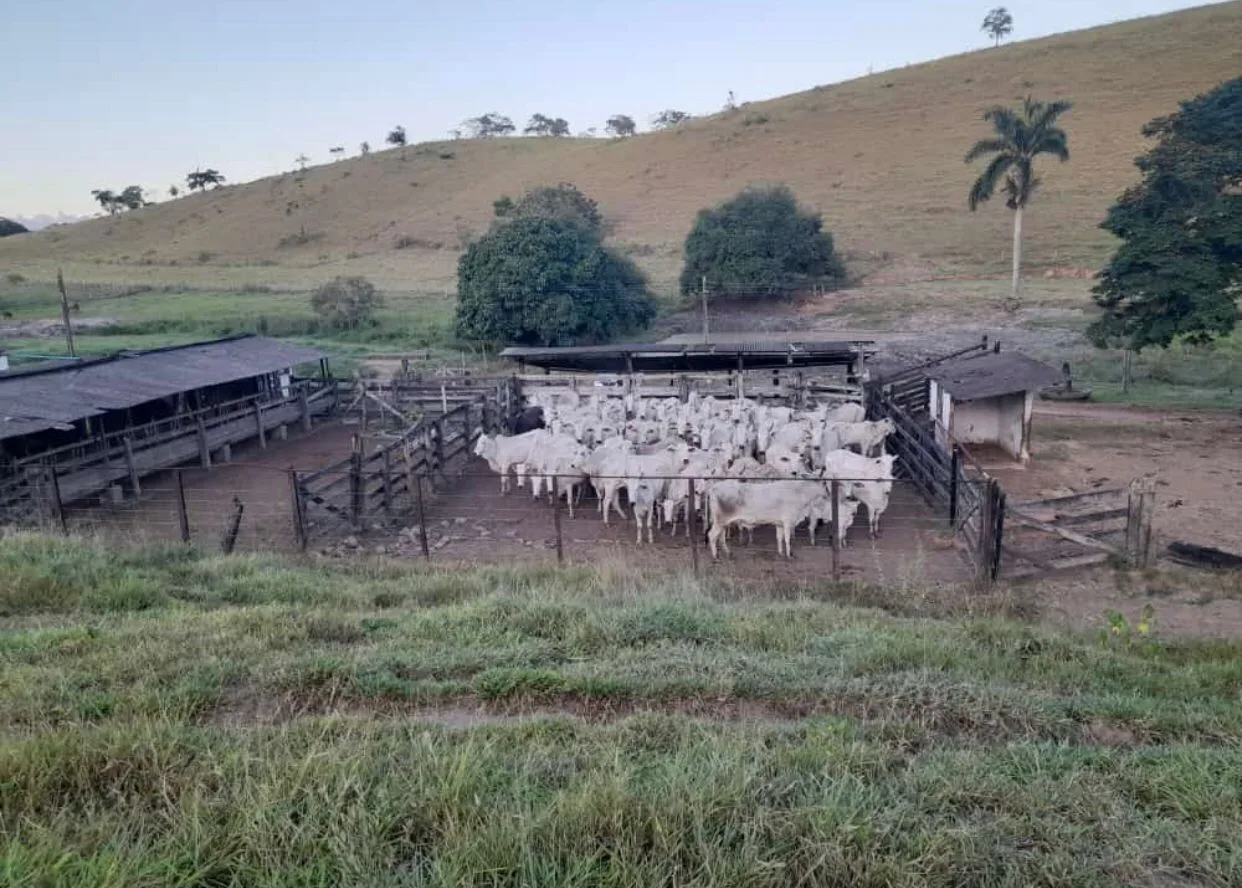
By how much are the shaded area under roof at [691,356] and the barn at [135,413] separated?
6.58m

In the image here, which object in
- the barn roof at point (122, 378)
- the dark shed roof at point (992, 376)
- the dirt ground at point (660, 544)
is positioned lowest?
the dirt ground at point (660, 544)

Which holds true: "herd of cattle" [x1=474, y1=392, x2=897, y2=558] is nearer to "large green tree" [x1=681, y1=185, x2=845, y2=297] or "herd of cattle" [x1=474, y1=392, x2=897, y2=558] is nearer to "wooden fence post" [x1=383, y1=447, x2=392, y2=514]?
"wooden fence post" [x1=383, y1=447, x2=392, y2=514]

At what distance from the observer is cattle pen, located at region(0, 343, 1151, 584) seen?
39.8 ft

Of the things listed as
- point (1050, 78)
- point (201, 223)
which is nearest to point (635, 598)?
point (1050, 78)

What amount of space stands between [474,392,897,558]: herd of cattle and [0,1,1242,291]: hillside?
116 feet

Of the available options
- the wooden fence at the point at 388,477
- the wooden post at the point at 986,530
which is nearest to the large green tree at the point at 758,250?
the wooden fence at the point at 388,477

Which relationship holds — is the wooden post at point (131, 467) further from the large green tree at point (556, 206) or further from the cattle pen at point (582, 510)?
the large green tree at point (556, 206)

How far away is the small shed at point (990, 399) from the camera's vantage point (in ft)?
59.9

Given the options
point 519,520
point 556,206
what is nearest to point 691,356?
point 519,520

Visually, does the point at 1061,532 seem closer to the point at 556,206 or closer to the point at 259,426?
the point at 259,426

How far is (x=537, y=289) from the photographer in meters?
34.5

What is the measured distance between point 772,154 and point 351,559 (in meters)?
77.3

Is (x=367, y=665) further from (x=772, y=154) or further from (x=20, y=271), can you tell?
(x=20, y=271)

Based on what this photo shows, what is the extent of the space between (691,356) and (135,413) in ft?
45.2
